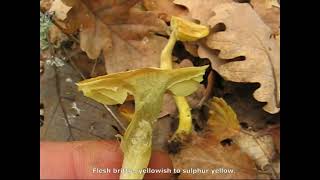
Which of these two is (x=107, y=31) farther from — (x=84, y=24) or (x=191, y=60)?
(x=191, y=60)

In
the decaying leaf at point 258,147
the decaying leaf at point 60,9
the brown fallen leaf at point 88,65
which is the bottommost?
the decaying leaf at point 258,147

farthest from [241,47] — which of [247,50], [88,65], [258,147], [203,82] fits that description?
[88,65]

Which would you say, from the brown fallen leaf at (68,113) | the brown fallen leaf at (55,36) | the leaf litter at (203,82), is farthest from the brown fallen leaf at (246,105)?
the brown fallen leaf at (55,36)

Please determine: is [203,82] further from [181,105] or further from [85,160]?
[85,160]

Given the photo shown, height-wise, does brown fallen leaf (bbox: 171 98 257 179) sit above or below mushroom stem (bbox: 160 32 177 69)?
below

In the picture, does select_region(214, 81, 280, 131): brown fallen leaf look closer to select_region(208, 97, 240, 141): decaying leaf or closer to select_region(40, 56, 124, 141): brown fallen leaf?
select_region(208, 97, 240, 141): decaying leaf

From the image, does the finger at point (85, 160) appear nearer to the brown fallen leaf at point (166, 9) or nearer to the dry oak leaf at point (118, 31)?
the dry oak leaf at point (118, 31)

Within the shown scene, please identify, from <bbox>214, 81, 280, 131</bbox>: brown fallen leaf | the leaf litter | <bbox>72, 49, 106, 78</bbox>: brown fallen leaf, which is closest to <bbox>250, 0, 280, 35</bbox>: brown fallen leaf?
the leaf litter

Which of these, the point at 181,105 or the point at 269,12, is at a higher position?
the point at 269,12
